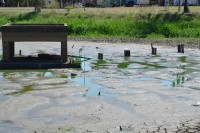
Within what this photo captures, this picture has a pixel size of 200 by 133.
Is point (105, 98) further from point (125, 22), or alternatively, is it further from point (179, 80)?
point (125, 22)

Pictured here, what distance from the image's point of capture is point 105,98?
39.0ft

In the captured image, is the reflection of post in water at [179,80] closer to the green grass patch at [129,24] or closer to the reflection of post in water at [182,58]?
the reflection of post in water at [182,58]

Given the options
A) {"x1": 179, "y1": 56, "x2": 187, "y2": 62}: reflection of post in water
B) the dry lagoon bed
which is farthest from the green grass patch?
the dry lagoon bed

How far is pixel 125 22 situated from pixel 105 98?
1074 inches

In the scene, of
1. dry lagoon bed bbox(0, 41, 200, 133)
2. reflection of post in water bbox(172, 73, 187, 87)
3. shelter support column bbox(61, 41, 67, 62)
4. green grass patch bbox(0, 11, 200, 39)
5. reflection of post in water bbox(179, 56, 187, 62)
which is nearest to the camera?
dry lagoon bed bbox(0, 41, 200, 133)

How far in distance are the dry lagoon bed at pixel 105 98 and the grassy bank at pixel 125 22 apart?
52.8 feet

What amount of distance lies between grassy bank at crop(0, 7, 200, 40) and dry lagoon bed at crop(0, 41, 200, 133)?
52.8 ft

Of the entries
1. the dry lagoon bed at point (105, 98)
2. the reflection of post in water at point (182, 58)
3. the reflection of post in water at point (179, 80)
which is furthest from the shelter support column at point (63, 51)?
the reflection of post in water at point (182, 58)

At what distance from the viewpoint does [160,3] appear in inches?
2514

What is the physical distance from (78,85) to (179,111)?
167 inches

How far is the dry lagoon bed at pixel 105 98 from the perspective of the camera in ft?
30.3

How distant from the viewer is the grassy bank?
117 ft

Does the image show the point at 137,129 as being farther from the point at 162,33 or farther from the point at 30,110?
the point at 162,33

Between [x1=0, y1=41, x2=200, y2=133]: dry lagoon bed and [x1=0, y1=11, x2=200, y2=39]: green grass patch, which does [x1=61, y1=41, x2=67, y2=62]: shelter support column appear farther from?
[x1=0, y1=11, x2=200, y2=39]: green grass patch
